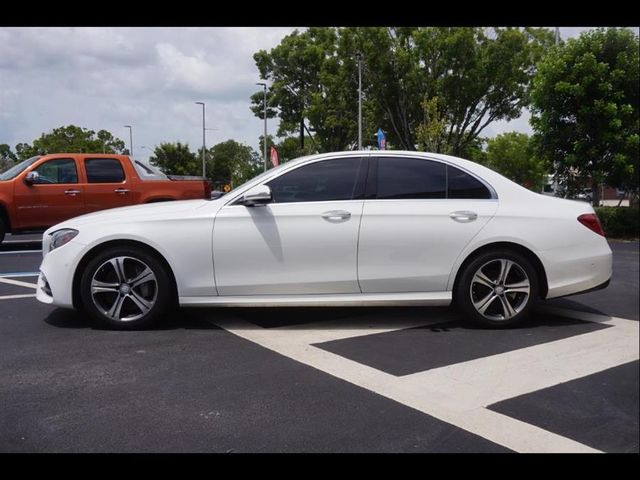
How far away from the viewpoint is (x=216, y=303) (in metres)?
4.17

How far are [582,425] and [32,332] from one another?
3505mm

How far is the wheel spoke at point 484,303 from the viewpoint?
4.23 m

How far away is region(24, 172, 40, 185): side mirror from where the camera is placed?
128 inches

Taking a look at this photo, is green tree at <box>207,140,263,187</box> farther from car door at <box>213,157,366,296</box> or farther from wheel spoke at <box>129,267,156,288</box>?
wheel spoke at <box>129,267,156,288</box>

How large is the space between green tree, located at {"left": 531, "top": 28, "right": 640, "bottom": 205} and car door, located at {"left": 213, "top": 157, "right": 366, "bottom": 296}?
5.47ft

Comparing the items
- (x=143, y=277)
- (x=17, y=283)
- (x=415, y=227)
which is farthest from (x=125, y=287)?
(x=17, y=283)

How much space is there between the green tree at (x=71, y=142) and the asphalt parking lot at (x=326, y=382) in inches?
47.1

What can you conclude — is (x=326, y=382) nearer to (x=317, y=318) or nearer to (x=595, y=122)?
(x=317, y=318)

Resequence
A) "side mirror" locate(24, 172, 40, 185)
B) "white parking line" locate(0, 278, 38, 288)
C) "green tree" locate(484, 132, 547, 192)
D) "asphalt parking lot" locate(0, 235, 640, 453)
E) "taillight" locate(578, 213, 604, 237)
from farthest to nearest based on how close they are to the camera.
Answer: "white parking line" locate(0, 278, 38, 288) → "taillight" locate(578, 213, 604, 237) → "side mirror" locate(24, 172, 40, 185) → "green tree" locate(484, 132, 547, 192) → "asphalt parking lot" locate(0, 235, 640, 453)

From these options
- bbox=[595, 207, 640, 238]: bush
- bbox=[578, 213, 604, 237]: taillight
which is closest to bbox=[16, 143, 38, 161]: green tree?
bbox=[595, 207, 640, 238]: bush

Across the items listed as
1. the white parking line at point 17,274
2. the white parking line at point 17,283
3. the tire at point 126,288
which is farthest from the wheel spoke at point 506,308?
the white parking line at point 17,274

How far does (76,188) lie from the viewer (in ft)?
11.6
